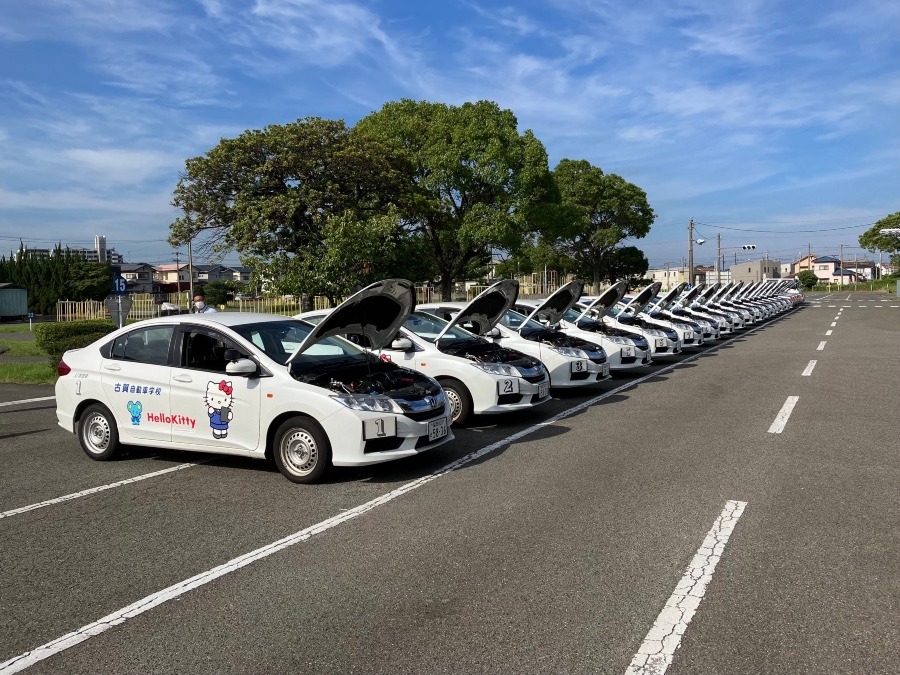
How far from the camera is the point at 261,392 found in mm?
6523

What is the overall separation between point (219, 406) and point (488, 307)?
15.9 ft

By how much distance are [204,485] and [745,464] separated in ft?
16.1

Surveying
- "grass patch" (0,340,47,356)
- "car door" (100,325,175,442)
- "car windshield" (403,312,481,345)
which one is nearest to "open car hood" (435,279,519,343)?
"car windshield" (403,312,481,345)

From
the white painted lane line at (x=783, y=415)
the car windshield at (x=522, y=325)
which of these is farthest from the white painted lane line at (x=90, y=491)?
the white painted lane line at (x=783, y=415)

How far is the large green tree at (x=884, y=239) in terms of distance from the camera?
65625 mm

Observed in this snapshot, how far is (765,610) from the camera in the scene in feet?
12.3

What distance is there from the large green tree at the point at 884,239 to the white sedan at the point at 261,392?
232 ft

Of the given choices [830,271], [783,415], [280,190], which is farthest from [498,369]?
[830,271]

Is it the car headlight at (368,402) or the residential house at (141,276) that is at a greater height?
the residential house at (141,276)

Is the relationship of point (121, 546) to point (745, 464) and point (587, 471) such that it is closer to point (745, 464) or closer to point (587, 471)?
point (587, 471)

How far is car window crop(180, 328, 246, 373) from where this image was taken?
23.0 ft

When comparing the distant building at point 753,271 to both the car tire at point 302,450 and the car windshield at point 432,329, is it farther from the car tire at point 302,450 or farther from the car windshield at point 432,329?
the car tire at point 302,450

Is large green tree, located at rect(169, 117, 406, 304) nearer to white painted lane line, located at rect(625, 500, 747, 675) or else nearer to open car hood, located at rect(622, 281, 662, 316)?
open car hood, located at rect(622, 281, 662, 316)

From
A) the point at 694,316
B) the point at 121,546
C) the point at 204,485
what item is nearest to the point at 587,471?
the point at 204,485
